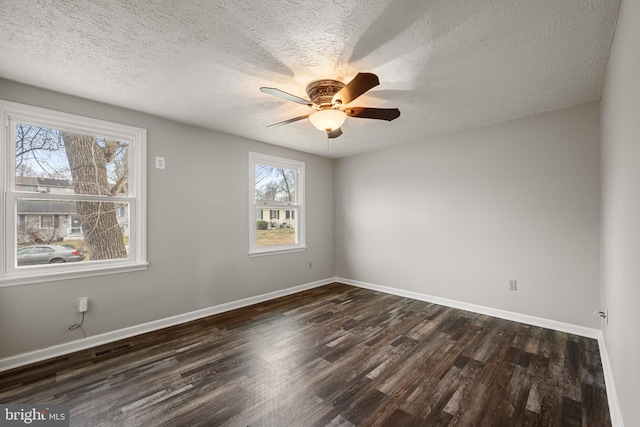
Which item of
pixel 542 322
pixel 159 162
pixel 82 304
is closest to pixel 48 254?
pixel 82 304

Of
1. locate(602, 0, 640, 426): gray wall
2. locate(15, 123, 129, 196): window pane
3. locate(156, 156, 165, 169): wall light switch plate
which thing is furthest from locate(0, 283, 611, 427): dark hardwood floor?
locate(156, 156, 165, 169): wall light switch plate

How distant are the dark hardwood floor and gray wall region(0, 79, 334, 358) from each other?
0.33 m

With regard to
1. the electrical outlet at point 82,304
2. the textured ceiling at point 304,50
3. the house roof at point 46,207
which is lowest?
the electrical outlet at point 82,304

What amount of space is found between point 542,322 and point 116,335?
4.72 m

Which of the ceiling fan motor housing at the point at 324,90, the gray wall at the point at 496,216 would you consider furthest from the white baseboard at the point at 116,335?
the ceiling fan motor housing at the point at 324,90

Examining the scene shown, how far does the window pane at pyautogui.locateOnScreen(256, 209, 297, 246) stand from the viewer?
171 inches

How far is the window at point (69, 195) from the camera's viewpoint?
7.84 ft

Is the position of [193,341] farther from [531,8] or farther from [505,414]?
[531,8]

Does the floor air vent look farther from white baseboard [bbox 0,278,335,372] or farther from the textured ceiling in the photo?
the textured ceiling

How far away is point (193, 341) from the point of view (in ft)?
9.26

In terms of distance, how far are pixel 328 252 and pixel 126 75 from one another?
403 centimetres

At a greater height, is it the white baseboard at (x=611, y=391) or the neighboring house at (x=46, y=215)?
the neighboring house at (x=46, y=215)

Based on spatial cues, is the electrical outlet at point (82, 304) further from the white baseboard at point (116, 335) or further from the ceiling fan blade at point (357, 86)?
the ceiling fan blade at point (357, 86)

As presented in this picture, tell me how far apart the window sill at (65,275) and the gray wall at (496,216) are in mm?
3506
